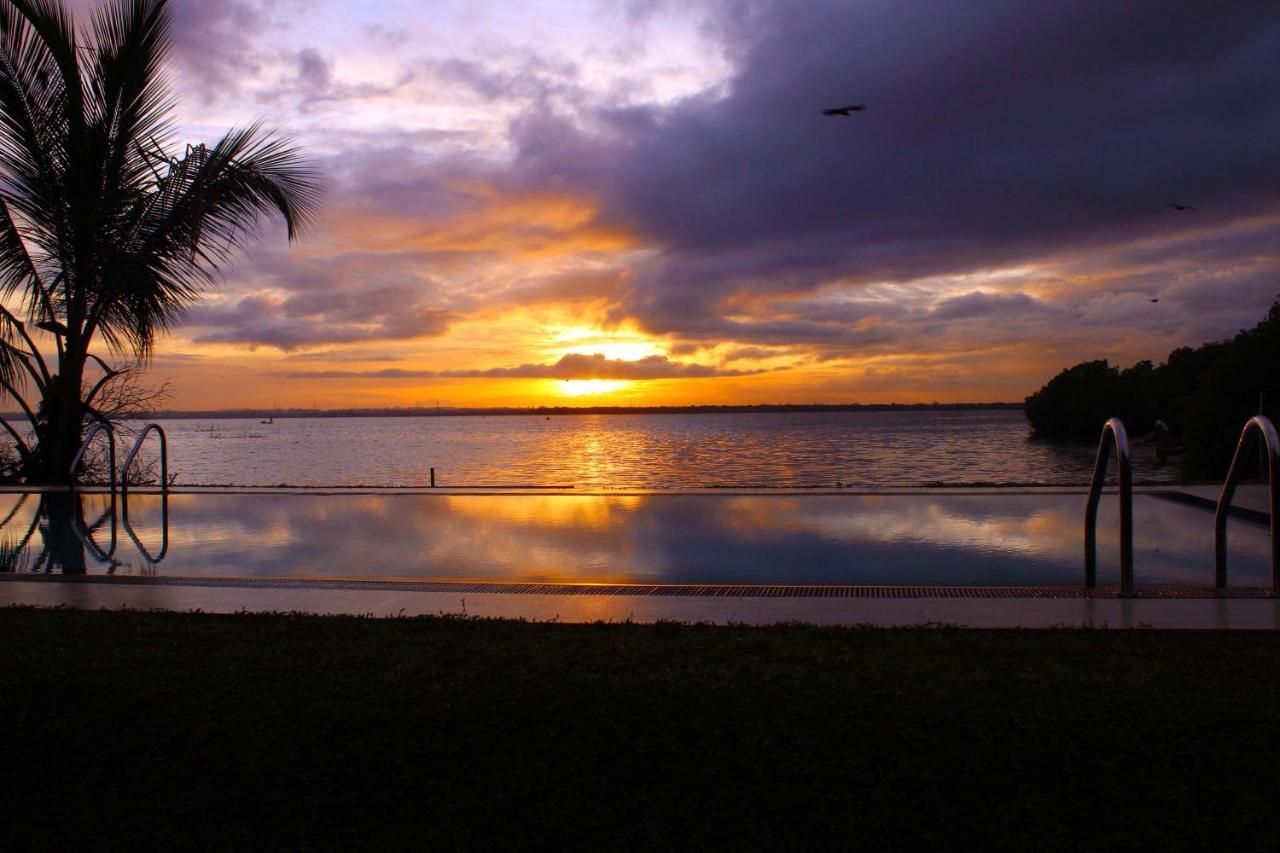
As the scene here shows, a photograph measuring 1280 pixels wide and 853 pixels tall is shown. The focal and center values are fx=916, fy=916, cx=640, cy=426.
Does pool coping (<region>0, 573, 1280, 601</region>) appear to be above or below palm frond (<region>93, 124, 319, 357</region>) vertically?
below

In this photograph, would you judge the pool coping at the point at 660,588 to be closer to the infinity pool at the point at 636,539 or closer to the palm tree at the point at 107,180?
the infinity pool at the point at 636,539

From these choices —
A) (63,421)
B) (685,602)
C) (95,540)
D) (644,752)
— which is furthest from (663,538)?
(63,421)

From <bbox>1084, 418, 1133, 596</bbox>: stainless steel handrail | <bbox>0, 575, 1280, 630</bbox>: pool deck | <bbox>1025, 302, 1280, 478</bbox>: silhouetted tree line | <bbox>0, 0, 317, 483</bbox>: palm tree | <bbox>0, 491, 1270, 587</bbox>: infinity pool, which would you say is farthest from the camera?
<bbox>1025, 302, 1280, 478</bbox>: silhouetted tree line

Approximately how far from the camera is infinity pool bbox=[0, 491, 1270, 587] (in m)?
7.00

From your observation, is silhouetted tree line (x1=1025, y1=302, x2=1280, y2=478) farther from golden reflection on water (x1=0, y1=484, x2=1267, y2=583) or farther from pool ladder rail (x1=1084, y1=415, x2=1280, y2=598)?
pool ladder rail (x1=1084, y1=415, x2=1280, y2=598)

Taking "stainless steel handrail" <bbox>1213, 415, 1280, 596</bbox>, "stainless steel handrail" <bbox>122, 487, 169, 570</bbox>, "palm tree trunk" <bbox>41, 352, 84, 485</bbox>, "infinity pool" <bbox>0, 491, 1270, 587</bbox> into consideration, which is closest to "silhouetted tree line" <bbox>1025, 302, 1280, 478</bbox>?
"infinity pool" <bbox>0, 491, 1270, 587</bbox>

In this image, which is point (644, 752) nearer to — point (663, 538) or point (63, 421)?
point (663, 538)

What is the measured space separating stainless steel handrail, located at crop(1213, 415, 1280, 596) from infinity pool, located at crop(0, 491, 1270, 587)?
0.46m

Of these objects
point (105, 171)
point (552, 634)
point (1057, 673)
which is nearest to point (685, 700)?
point (552, 634)

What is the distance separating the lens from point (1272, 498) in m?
5.66

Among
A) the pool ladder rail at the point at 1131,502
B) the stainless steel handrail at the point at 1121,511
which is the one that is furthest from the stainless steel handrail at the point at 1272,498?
the stainless steel handrail at the point at 1121,511

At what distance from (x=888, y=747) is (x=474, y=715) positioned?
5.15ft

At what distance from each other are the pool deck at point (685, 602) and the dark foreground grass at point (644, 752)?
39.6 inches

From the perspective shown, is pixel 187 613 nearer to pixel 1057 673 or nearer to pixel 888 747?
pixel 888 747
